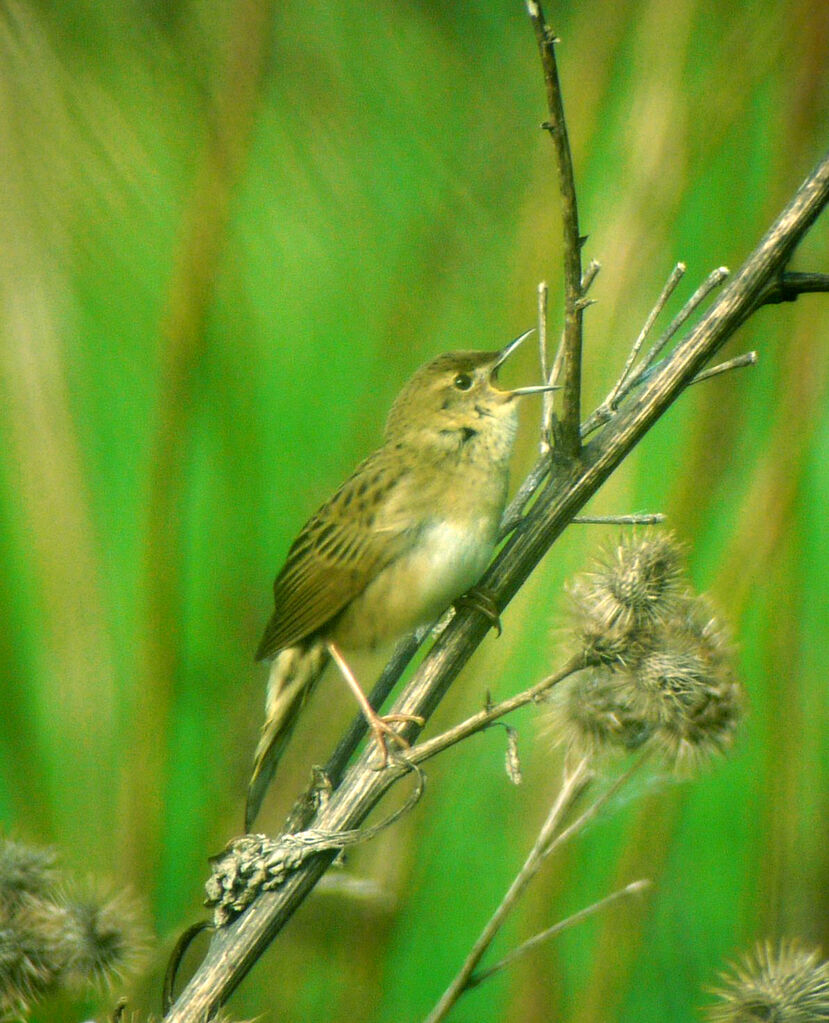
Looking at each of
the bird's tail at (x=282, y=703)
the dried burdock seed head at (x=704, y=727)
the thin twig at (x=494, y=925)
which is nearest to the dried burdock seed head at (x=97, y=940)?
the bird's tail at (x=282, y=703)

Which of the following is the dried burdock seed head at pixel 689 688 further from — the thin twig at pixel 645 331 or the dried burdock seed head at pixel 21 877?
the dried burdock seed head at pixel 21 877

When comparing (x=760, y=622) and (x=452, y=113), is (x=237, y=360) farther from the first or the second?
(x=760, y=622)

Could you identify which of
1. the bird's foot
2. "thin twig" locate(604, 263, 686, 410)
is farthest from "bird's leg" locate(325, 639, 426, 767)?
"thin twig" locate(604, 263, 686, 410)

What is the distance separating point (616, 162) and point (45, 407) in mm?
1124

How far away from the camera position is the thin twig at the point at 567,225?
679mm

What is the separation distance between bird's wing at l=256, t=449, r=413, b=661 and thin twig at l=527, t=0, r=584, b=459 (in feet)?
1.22

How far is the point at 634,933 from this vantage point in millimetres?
1599

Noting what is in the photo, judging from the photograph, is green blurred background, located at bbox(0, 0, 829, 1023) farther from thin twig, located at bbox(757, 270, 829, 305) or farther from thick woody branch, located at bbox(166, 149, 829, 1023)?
thin twig, located at bbox(757, 270, 829, 305)

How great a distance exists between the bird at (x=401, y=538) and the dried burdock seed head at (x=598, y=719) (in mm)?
188

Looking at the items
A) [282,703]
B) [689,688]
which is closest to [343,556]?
[282,703]

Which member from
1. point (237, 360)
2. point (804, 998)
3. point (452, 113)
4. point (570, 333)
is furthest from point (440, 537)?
point (452, 113)

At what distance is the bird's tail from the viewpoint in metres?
1.12

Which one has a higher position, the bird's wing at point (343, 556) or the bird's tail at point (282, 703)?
the bird's wing at point (343, 556)

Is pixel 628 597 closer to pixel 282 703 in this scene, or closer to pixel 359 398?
pixel 282 703
